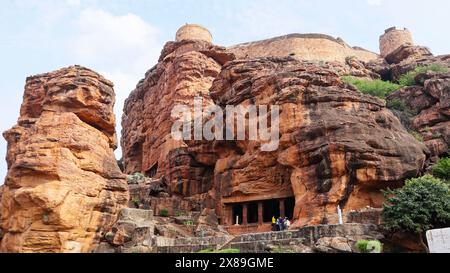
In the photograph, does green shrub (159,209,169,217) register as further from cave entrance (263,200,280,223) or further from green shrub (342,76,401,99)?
green shrub (342,76,401,99)

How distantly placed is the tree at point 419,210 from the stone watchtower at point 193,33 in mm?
36852

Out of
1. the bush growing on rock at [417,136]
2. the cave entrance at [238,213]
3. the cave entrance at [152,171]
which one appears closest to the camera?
the cave entrance at [238,213]

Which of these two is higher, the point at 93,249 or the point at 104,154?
the point at 104,154

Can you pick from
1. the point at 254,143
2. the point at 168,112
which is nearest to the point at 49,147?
the point at 254,143

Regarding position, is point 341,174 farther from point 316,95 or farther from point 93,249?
point 93,249

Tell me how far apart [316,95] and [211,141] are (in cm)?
875

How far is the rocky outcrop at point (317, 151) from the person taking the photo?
20797 millimetres

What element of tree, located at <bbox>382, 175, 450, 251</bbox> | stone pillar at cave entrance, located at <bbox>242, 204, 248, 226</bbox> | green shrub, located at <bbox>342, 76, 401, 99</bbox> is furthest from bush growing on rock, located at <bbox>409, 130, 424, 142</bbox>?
stone pillar at cave entrance, located at <bbox>242, 204, 248, 226</bbox>

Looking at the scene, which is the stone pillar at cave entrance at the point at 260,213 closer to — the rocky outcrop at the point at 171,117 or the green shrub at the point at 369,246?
the rocky outcrop at the point at 171,117

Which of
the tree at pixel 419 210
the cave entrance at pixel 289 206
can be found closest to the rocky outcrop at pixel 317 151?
the cave entrance at pixel 289 206

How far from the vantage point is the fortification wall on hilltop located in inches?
2096

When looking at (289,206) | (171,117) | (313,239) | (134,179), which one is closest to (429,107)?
(289,206)

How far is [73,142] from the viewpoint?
63.5 ft

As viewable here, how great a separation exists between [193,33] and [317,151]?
31.9 metres
